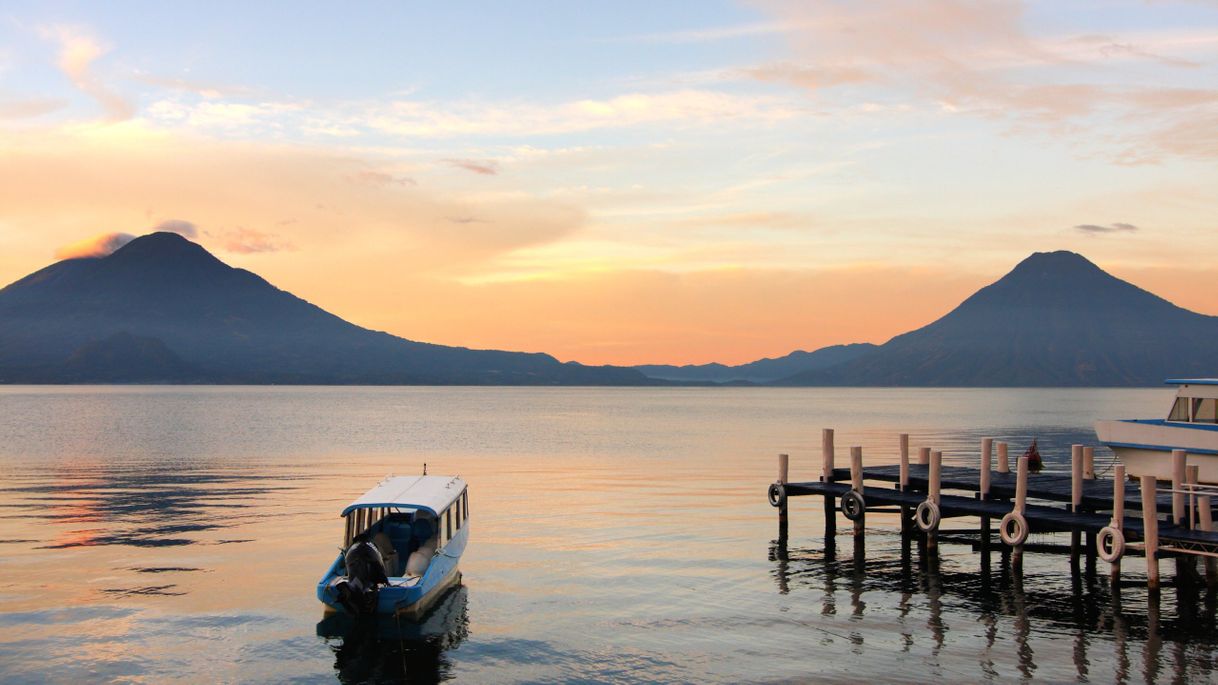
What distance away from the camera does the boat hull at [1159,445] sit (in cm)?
3541

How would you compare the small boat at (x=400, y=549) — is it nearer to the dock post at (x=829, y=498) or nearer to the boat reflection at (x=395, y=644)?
the boat reflection at (x=395, y=644)

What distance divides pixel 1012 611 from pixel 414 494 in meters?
16.9

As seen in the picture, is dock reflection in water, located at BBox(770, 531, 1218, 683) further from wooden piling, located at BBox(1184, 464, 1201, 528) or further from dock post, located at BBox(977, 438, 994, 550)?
wooden piling, located at BBox(1184, 464, 1201, 528)

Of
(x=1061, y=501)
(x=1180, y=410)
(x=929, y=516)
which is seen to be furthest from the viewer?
(x=1180, y=410)

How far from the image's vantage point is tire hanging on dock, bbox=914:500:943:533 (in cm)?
3375

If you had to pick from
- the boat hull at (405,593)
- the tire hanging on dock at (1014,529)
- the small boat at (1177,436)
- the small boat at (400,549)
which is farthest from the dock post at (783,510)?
the boat hull at (405,593)

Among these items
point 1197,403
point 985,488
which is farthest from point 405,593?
point 1197,403

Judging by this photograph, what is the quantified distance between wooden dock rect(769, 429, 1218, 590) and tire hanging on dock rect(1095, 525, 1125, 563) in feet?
0.09

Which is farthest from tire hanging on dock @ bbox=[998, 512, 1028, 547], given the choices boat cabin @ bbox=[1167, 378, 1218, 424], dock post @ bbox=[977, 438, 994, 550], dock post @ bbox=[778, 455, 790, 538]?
boat cabin @ bbox=[1167, 378, 1218, 424]

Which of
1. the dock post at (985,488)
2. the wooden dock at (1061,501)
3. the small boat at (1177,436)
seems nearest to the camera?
the wooden dock at (1061,501)

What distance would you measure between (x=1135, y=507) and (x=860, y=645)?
12.8m

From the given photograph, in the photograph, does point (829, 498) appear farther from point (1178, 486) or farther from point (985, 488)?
point (1178, 486)

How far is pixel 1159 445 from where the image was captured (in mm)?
36844

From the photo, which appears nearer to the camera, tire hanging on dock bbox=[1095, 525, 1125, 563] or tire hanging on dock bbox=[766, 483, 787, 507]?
tire hanging on dock bbox=[1095, 525, 1125, 563]
